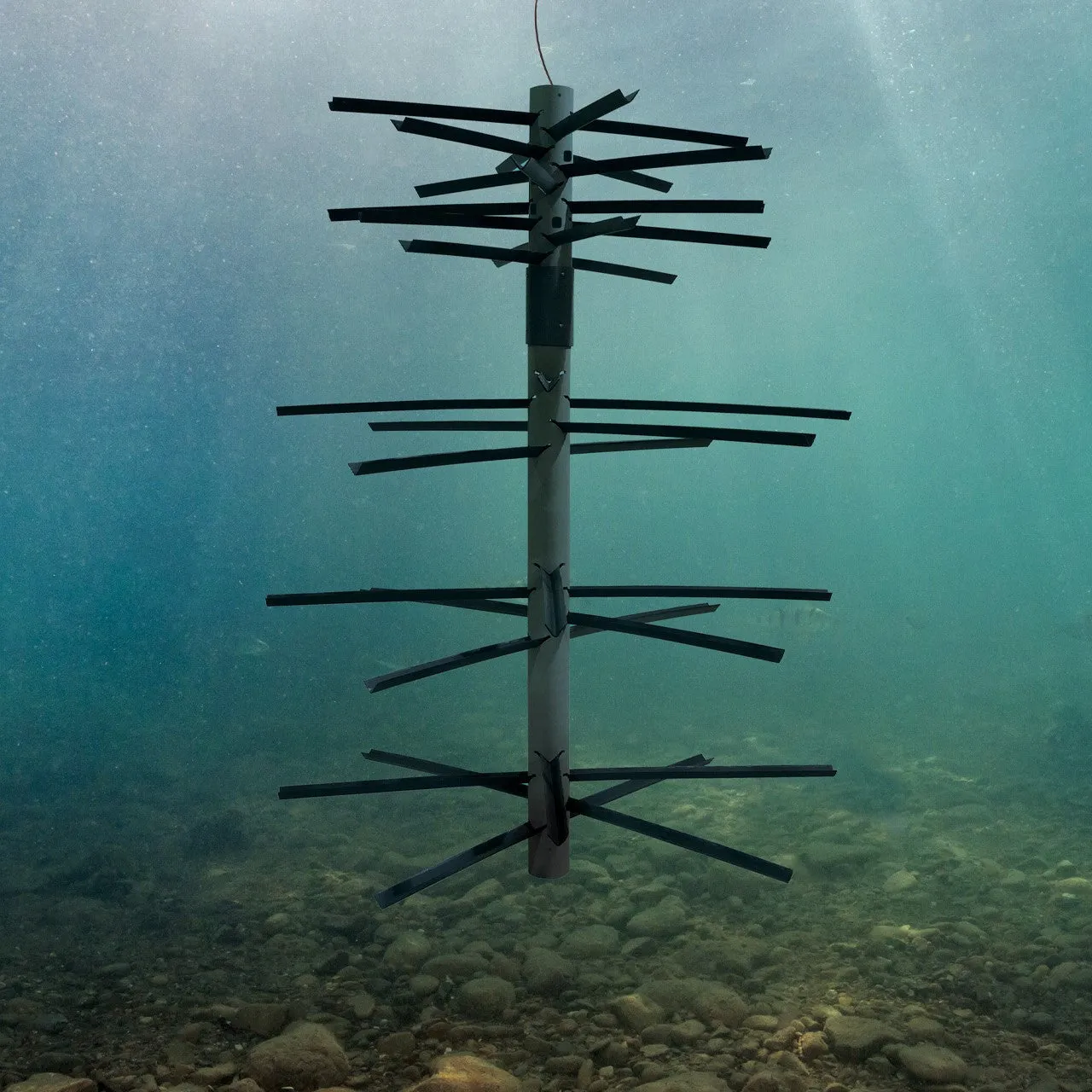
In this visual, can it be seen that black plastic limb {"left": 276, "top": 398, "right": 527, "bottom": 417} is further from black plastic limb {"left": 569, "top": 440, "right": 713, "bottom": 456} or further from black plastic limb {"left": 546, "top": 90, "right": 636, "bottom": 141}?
black plastic limb {"left": 546, "top": 90, "right": 636, "bottom": 141}

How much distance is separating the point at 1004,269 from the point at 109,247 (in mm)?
31210

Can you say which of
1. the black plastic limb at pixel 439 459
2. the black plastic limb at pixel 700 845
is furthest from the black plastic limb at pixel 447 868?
the black plastic limb at pixel 439 459

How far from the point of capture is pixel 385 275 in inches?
1431

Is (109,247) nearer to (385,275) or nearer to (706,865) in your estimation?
(385,275)

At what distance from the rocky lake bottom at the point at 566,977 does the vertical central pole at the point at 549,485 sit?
77cm

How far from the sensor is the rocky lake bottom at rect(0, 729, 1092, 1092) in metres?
2.90

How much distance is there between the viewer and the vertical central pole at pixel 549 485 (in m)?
2.43

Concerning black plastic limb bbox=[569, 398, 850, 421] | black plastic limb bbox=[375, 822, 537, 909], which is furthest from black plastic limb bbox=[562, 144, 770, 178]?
black plastic limb bbox=[375, 822, 537, 909]

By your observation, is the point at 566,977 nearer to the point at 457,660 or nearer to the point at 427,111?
the point at 457,660

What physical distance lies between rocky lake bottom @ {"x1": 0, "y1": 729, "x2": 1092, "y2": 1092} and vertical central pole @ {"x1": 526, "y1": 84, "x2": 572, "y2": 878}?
30.4 inches

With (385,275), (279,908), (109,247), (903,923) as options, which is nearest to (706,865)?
(903,923)

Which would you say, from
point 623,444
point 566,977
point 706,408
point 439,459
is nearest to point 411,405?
point 439,459

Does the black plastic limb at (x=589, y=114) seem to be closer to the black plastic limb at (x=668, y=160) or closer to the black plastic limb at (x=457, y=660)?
the black plastic limb at (x=668, y=160)

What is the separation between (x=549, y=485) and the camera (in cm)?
251
